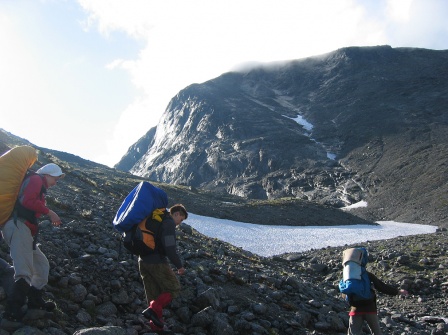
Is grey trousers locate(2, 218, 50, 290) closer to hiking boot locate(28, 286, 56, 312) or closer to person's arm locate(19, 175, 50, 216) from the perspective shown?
hiking boot locate(28, 286, 56, 312)

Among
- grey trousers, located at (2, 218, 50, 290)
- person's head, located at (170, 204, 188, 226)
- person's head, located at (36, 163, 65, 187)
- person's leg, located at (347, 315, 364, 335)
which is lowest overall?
person's leg, located at (347, 315, 364, 335)

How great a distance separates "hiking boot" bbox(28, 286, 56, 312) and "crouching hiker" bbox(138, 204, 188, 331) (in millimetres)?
1592

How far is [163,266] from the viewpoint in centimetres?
719

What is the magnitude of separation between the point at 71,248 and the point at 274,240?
25997mm

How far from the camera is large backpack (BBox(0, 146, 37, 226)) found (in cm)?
632

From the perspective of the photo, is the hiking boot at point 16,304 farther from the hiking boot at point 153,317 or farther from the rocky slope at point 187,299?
the hiking boot at point 153,317

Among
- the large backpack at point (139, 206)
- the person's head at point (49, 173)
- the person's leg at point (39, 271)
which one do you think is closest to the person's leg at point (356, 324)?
the large backpack at point (139, 206)

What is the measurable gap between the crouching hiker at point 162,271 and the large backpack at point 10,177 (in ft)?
7.86

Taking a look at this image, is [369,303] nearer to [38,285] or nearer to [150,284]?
[150,284]

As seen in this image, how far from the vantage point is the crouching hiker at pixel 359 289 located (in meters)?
7.64

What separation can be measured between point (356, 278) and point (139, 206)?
4398mm

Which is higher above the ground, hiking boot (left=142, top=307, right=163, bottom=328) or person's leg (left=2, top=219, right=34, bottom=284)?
person's leg (left=2, top=219, right=34, bottom=284)

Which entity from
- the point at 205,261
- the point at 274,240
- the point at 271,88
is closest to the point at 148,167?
the point at 271,88

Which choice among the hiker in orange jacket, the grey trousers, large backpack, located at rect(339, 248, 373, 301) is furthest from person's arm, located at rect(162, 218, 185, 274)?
large backpack, located at rect(339, 248, 373, 301)
